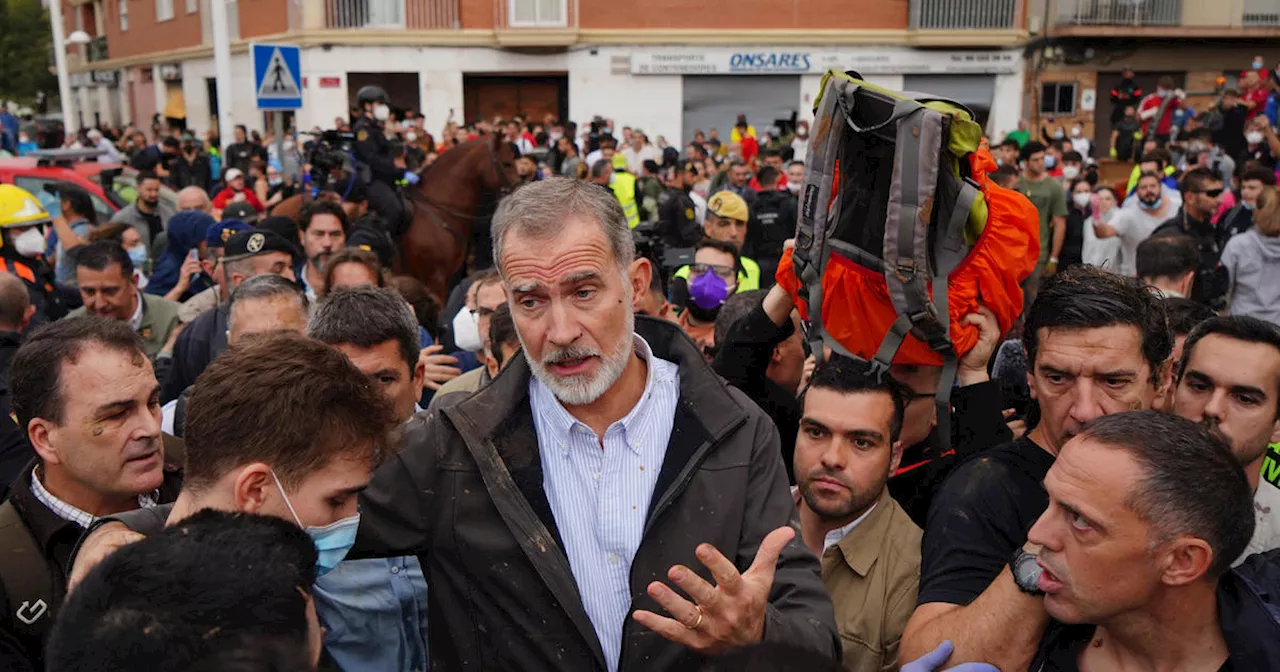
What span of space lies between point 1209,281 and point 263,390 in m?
6.65

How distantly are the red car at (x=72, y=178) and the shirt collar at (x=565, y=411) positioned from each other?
9.95 m

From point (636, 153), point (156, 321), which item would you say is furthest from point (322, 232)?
point (636, 153)

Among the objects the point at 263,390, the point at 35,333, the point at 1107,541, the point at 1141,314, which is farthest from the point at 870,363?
the point at 35,333

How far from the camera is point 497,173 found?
37.9 feet

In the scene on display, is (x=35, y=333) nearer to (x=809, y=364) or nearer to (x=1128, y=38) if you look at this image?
(x=809, y=364)

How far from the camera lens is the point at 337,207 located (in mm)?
7680

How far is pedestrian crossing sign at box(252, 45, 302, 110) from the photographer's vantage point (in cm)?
1022

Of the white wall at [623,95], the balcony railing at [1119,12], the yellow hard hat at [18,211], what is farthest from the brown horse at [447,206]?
the balcony railing at [1119,12]

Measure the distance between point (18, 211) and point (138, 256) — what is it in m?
2.03

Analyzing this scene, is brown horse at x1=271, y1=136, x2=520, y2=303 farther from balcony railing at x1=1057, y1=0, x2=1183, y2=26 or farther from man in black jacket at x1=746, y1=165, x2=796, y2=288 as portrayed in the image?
balcony railing at x1=1057, y1=0, x2=1183, y2=26

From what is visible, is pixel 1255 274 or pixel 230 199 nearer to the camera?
pixel 1255 274

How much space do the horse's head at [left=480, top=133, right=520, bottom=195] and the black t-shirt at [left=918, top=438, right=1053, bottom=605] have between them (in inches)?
355

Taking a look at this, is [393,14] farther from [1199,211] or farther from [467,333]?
[467,333]

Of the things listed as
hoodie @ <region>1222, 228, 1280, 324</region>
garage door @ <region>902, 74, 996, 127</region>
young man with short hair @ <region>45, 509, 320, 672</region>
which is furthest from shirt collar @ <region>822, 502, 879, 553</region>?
garage door @ <region>902, 74, 996, 127</region>
